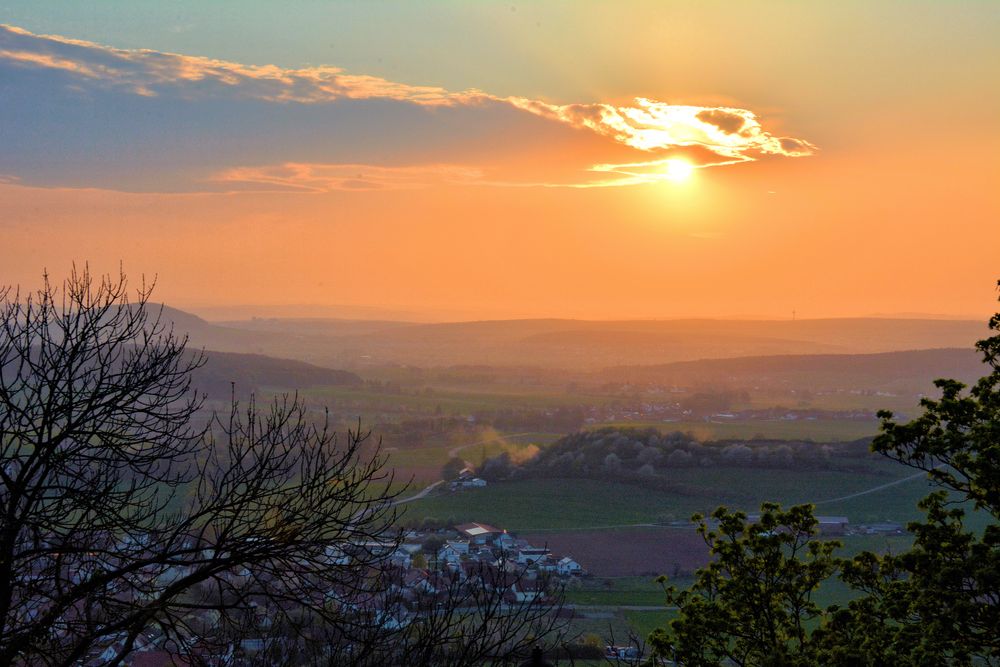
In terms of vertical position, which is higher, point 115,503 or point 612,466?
point 115,503

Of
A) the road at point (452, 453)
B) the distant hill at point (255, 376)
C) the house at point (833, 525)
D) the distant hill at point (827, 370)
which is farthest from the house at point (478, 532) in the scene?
the distant hill at point (827, 370)

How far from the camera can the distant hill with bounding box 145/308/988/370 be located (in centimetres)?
14525

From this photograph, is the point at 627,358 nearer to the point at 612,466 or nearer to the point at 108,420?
the point at 612,466

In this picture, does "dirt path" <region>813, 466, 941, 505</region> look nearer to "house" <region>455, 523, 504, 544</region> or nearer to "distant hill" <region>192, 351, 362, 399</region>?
"house" <region>455, 523, 504, 544</region>

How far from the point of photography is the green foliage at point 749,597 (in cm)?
977

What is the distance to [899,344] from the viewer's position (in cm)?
17425

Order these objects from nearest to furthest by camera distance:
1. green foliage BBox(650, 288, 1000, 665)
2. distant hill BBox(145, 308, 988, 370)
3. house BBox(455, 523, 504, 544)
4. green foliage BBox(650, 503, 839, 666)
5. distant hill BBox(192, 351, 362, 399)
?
green foliage BBox(650, 288, 1000, 665)
green foliage BBox(650, 503, 839, 666)
house BBox(455, 523, 504, 544)
distant hill BBox(192, 351, 362, 399)
distant hill BBox(145, 308, 988, 370)

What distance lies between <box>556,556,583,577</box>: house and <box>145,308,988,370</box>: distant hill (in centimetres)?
9359

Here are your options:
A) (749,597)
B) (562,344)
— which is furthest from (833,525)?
(562,344)

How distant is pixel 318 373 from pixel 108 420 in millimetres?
89103

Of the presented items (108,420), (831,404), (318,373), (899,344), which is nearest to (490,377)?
(318,373)

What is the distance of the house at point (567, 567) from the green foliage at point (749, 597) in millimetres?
18705

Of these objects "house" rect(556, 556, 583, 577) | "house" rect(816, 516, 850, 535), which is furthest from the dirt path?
"house" rect(556, 556, 583, 577)

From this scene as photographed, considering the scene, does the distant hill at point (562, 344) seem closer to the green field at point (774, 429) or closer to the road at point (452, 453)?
the road at point (452, 453)
